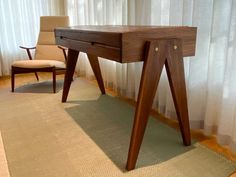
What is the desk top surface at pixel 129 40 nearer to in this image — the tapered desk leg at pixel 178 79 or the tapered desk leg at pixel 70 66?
the tapered desk leg at pixel 178 79

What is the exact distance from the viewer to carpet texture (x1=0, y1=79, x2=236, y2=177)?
143 cm

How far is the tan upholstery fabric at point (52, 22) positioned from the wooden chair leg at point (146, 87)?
7.79 feet

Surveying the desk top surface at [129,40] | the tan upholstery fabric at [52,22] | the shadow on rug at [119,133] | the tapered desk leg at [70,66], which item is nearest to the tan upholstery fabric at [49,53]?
the tan upholstery fabric at [52,22]

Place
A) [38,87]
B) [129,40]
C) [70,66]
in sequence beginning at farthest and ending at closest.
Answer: [38,87] → [70,66] → [129,40]

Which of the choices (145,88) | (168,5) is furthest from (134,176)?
(168,5)

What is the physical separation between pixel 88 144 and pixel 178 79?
0.80 m

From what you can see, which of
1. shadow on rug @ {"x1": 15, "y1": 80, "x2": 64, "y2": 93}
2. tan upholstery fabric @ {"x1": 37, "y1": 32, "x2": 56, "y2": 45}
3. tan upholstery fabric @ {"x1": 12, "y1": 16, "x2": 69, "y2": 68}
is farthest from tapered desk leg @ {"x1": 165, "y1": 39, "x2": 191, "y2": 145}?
tan upholstery fabric @ {"x1": 37, "y1": 32, "x2": 56, "y2": 45}

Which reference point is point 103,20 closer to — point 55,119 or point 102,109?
point 102,109

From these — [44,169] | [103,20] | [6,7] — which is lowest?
[44,169]

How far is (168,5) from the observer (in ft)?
6.68

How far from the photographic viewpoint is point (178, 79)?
156 centimetres

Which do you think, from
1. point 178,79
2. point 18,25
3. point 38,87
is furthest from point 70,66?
point 18,25

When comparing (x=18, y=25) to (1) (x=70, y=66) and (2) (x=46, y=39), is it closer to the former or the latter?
(2) (x=46, y=39)

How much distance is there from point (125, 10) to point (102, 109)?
1.11 metres
